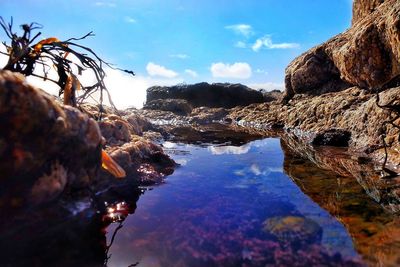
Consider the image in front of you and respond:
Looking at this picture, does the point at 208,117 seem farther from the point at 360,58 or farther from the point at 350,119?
the point at 350,119

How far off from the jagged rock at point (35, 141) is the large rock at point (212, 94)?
138 ft

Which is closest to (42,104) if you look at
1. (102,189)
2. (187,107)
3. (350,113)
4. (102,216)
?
(102,216)

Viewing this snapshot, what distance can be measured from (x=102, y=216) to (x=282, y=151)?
26.9ft

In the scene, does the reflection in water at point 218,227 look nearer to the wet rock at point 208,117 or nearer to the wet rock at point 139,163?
the wet rock at point 139,163

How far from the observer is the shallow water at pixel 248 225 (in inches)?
154

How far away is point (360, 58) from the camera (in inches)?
631

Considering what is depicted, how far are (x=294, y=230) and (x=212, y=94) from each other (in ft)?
147

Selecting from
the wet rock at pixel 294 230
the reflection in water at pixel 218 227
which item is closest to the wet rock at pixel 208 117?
the reflection in water at pixel 218 227

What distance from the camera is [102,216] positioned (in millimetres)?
5082

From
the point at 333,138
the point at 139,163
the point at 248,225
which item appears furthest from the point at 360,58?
the point at 248,225

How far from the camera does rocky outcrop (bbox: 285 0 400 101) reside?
44.1 ft

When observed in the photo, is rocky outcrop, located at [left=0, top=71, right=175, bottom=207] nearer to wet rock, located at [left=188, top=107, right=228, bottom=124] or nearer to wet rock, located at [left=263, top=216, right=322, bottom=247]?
Answer: wet rock, located at [left=263, top=216, right=322, bottom=247]

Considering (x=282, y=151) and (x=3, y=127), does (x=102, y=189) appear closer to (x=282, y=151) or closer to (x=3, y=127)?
(x=3, y=127)

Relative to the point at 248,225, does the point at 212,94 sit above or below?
above
